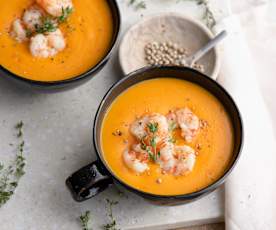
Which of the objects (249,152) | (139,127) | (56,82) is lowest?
(249,152)

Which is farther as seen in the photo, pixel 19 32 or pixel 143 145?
pixel 19 32

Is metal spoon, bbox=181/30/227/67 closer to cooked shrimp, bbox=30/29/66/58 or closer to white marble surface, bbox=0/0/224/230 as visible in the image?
white marble surface, bbox=0/0/224/230

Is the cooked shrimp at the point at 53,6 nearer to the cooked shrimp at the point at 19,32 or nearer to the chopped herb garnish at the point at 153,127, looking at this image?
the cooked shrimp at the point at 19,32

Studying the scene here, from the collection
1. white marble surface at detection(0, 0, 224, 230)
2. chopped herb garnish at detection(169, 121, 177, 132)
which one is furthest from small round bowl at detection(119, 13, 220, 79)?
chopped herb garnish at detection(169, 121, 177, 132)

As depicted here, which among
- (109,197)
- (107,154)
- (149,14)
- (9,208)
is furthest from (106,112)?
(149,14)

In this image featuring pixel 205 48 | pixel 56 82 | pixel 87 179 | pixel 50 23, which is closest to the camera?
pixel 87 179

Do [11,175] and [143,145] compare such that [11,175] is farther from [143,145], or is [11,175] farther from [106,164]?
[143,145]

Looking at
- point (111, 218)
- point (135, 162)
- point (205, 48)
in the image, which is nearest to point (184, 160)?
point (135, 162)
